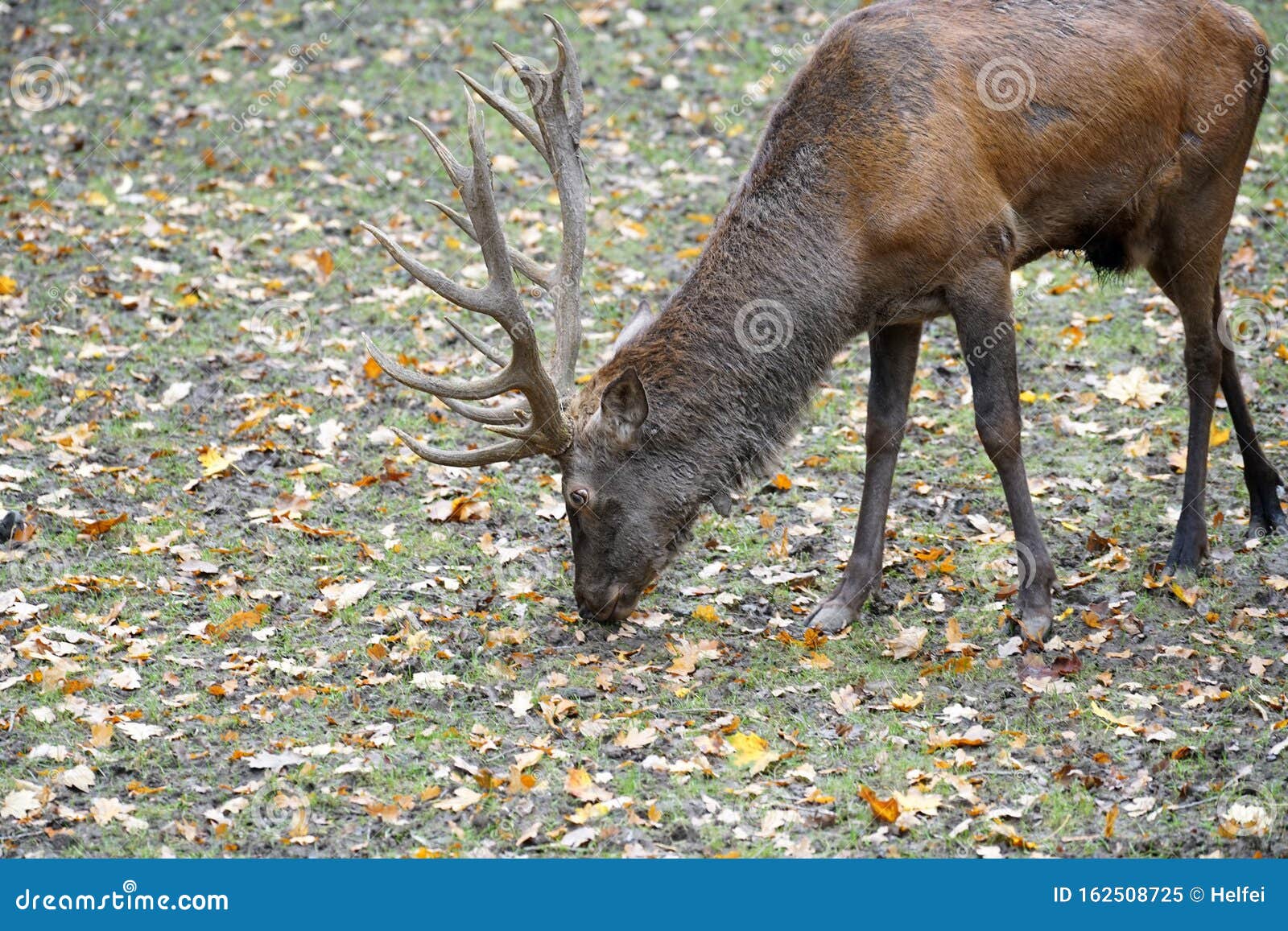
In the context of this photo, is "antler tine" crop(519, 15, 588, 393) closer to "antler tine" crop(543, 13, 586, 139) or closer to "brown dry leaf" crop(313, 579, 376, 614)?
"antler tine" crop(543, 13, 586, 139)

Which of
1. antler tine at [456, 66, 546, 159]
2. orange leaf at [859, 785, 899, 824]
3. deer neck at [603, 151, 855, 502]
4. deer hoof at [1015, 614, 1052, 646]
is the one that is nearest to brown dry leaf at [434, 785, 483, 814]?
orange leaf at [859, 785, 899, 824]

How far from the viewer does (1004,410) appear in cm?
622

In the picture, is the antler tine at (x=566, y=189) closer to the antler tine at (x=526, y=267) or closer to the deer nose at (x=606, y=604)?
the antler tine at (x=526, y=267)

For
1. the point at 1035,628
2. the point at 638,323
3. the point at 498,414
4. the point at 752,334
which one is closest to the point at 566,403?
the point at 498,414

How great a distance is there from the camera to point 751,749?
5.39m

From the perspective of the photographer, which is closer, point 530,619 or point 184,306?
point 530,619

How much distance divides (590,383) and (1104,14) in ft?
9.98

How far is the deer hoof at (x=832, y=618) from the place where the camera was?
6496mm

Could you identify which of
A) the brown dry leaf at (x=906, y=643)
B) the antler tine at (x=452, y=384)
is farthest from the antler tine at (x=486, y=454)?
the brown dry leaf at (x=906, y=643)

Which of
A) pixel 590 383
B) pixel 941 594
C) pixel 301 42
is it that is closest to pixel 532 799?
pixel 590 383

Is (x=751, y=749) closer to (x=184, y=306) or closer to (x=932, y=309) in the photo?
(x=932, y=309)

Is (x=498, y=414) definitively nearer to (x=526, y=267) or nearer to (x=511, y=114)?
(x=526, y=267)

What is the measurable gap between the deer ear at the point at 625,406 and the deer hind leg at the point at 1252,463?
3202 mm

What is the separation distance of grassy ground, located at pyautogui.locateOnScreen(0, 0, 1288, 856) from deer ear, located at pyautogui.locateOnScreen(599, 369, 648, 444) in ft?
3.36
